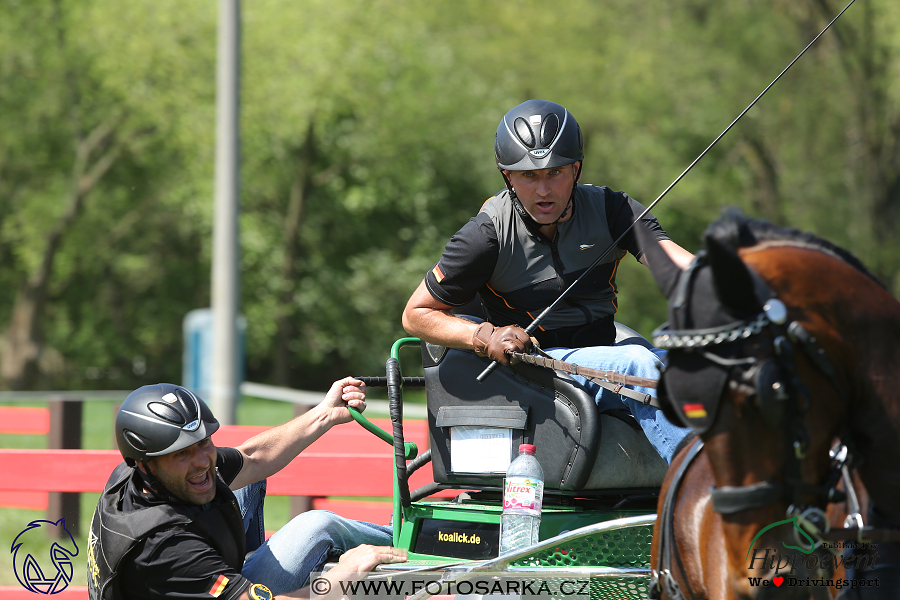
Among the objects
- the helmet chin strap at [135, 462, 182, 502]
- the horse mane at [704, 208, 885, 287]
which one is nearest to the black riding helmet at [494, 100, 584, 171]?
the horse mane at [704, 208, 885, 287]

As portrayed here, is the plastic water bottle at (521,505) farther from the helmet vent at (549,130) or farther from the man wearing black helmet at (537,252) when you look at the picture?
the helmet vent at (549,130)

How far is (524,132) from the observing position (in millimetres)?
3428

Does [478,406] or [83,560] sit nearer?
[478,406]

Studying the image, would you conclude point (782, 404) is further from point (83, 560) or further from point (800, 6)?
point (800, 6)

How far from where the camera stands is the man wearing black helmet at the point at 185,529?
124 inches

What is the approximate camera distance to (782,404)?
5.65 ft

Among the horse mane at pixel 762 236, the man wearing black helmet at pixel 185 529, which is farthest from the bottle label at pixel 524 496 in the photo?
the horse mane at pixel 762 236

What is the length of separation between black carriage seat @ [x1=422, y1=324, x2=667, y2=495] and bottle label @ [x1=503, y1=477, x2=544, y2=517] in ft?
0.56

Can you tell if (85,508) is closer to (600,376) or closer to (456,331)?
(456,331)

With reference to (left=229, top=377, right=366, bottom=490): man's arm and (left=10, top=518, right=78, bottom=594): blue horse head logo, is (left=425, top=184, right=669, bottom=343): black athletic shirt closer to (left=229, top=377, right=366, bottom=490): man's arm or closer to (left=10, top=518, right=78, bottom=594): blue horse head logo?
(left=229, top=377, right=366, bottom=490): man's arm

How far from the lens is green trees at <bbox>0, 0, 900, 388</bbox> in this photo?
17594 millimetres

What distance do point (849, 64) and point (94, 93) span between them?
49.5ft

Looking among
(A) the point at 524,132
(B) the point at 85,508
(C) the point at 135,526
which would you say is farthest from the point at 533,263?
(B) the point at 85,508

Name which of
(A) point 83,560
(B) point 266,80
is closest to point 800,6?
(B) point 266,80
